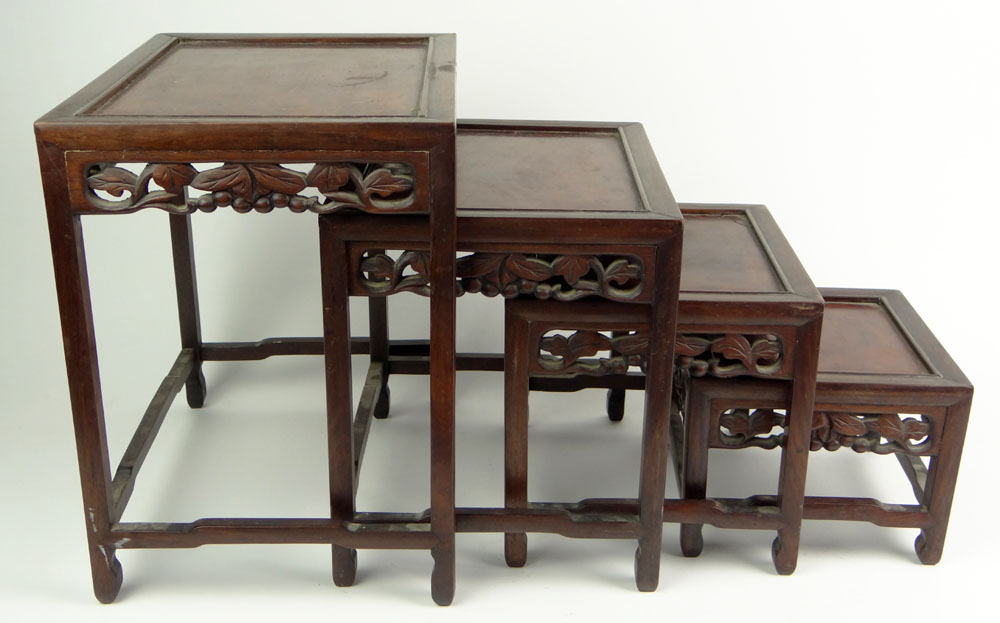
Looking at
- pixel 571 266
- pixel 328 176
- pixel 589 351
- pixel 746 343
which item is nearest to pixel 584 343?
pixel 589 351

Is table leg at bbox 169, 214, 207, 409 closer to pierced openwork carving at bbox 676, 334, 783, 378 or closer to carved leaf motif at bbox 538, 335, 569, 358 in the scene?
carved leaf motif at bbox 538, 335, 569, 358

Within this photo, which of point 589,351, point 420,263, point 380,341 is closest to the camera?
point 420,263

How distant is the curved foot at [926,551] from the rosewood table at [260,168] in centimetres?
84

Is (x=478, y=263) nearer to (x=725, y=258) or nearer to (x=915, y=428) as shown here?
(x=725, y=258)

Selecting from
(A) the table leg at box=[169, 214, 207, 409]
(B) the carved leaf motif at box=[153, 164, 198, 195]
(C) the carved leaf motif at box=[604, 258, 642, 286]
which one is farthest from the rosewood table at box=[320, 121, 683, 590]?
(A) the table leg at box=[169, 214, 207, 409]

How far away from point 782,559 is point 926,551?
27cm

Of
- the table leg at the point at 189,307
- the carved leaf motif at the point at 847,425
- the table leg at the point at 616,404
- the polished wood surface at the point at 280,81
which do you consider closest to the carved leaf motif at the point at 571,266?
the polished wood surface at the point at 280,81

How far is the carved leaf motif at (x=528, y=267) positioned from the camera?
2098 mm

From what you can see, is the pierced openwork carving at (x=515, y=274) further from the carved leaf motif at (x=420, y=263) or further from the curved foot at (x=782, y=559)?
the curved foot at (x=782, y=559)

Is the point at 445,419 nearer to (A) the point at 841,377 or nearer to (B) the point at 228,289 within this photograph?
(A) the point at 841,377

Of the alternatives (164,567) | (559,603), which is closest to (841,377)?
(559,603)

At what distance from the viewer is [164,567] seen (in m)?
2.36

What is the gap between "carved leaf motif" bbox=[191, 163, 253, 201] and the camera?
1.95 meters

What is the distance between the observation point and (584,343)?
2189 mm
